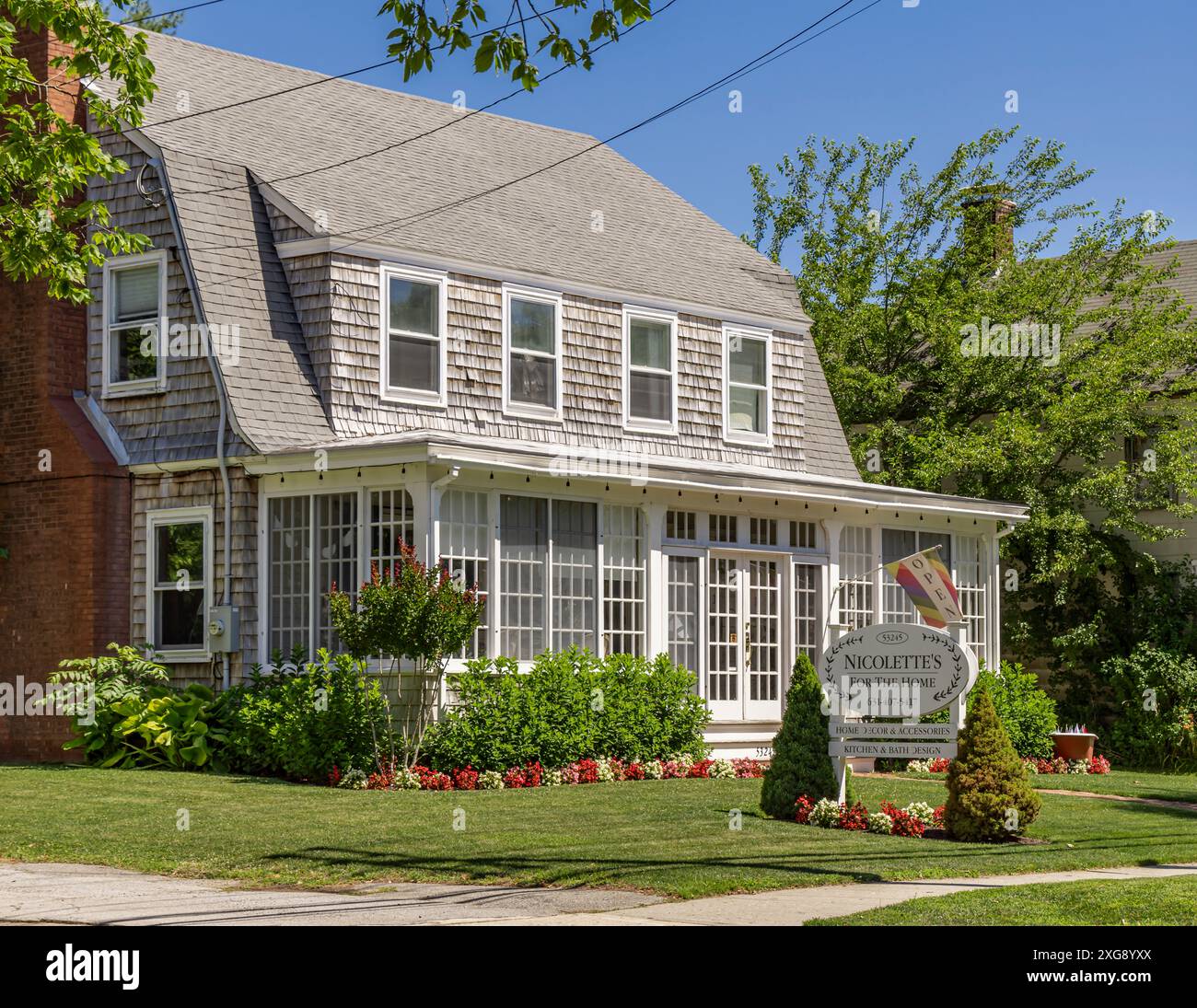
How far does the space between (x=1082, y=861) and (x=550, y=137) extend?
1789 cm

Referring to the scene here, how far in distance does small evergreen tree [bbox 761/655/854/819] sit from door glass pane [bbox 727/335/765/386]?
10.3 metres

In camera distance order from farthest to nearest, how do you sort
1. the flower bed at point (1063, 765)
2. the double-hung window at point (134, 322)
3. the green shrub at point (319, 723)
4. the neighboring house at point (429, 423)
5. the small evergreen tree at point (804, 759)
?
the flower bed at point (1063, 765) < the double-hung window at point (134, 322) < the neighboring house at point (429, 423) < the green shrub at point (319, 723) < the small evergreen tree at point (804, 759)

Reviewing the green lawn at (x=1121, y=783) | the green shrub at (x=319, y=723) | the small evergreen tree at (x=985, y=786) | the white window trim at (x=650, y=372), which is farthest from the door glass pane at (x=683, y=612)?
the small evergreen tree at (x=985, y=786)

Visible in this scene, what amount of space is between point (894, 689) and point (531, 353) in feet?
29.4

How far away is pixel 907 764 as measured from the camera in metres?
21.1

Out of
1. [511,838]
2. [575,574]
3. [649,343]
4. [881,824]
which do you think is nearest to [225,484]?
[575,574]

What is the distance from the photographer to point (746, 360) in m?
24.7

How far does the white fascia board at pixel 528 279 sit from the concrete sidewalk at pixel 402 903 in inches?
409

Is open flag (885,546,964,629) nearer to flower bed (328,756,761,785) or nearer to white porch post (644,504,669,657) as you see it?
flower bed (328,756,761,785)

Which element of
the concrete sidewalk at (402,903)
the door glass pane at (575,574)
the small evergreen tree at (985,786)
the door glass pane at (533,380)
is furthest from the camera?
the door glass pane at (533,380)

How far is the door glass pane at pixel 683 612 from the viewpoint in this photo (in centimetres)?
2108

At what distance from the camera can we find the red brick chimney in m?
19.9

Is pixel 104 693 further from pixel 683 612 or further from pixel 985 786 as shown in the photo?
pixel 985 786

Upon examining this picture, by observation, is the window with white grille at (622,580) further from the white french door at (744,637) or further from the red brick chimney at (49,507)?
the red brick chimney at (49,507)
